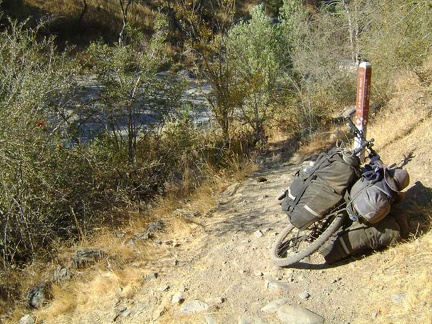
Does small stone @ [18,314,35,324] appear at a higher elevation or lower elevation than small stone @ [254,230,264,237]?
lower

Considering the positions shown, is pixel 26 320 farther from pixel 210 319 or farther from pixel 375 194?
pixel 375 194

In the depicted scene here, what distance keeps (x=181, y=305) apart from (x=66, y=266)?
5.83ft

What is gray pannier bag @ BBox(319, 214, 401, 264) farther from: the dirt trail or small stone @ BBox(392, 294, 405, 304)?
small stone @ BBox(392, 294, 405, 304)

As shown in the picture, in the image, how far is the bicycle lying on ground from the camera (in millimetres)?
3984

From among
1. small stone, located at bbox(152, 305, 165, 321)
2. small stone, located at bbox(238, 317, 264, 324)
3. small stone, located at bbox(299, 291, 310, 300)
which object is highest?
small stone, located at bbox(299, 291, 310, 300)

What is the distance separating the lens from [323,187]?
13.1ft

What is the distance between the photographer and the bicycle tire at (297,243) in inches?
157

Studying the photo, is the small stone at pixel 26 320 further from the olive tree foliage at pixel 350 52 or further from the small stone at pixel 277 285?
the olive tree foliage at pixel 350 52

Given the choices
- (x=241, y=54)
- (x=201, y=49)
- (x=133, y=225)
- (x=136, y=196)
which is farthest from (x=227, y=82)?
(x=133, y=225)

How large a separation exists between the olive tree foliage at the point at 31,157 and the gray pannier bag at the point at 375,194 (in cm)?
358

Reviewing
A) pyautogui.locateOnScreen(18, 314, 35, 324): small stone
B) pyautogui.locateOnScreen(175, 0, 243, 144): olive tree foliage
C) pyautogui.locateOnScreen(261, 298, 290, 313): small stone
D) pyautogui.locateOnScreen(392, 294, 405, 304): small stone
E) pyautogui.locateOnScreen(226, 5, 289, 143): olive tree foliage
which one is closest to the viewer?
pyautogui.locateOnScreen(392, 294, 405, 304): small stone

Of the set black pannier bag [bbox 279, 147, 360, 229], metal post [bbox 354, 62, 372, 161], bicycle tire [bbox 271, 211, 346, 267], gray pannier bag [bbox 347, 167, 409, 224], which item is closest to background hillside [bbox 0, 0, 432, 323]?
bicycle tire [bbox 271, 211, 346, 267]

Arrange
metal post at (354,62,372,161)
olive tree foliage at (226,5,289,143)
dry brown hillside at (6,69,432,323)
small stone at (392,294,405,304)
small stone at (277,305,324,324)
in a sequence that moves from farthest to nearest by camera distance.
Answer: olive tree foliage at (226,5,289,143) < metal post at (354,62,372,161) < dry brown hillside at (6,69,432,323) < small stone at (277,305,324,324) < small stone at (392,294,405,304)

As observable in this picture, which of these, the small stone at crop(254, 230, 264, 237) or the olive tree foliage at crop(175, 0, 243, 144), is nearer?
the small stone at crop(254, 230, 264, 237)
